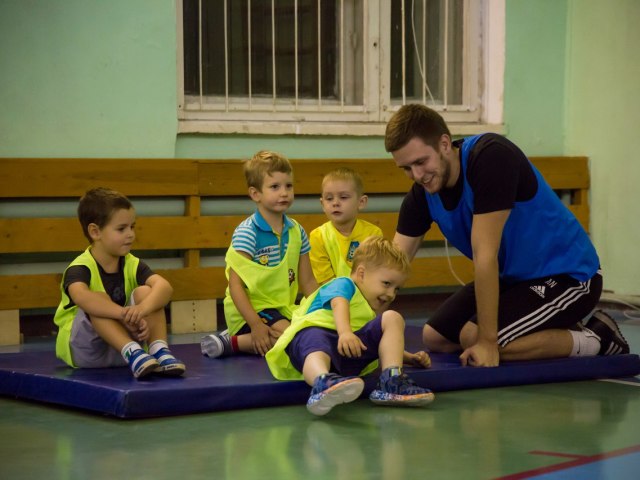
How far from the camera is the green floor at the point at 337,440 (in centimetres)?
271

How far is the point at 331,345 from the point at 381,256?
13.8 inches

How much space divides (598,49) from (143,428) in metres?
4.53

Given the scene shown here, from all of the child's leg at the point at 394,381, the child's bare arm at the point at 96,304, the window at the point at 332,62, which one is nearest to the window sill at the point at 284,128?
the window at the point at 332,62

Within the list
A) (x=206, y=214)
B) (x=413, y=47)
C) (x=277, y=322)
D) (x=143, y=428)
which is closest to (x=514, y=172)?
(x=277, y=322)

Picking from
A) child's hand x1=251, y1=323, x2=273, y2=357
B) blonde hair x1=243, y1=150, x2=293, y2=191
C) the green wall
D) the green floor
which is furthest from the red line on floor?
the green wall

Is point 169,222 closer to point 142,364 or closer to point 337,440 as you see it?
point 142,364

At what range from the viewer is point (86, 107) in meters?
5.61

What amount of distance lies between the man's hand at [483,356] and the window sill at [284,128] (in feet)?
8.24

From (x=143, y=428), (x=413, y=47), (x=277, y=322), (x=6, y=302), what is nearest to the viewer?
(x=143, y=428)

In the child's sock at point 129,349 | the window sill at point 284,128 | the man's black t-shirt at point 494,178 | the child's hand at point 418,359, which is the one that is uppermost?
the window sill at point 284,128

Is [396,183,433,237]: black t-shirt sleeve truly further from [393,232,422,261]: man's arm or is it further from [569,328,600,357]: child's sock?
[569,328,600,357]: child's sock

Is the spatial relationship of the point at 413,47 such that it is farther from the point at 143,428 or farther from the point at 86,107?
the point at 143,428

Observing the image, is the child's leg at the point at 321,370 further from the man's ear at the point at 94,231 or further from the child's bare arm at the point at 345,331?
the man's ear at the point at 94,231

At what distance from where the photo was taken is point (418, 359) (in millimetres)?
3855
